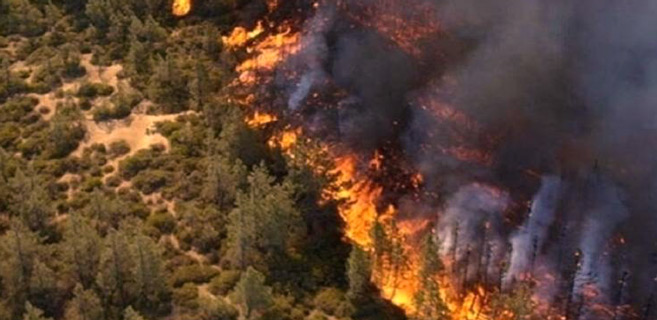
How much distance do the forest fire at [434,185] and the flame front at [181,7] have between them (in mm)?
6463

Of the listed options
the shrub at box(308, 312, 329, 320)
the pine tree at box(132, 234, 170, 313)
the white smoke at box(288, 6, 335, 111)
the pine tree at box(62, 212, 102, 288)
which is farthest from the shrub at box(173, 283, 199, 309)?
the white smoke at box(288, 6, 335, 111)

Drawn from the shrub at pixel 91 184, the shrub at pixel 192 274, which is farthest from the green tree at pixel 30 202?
the shrub at pixel 192 274

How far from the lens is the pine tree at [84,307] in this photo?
194 feet

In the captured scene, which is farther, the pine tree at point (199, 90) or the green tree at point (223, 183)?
the pine tree at point (199, 90)

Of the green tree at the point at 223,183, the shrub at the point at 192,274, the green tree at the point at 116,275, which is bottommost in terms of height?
the green tree at the point at 116,275

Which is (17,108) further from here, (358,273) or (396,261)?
(396,261)

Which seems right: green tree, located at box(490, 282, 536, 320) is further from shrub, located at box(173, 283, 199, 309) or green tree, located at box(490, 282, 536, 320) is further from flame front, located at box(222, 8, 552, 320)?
shrub, located at box(173, 283, 199, 309)

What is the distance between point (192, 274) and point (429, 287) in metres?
16.8

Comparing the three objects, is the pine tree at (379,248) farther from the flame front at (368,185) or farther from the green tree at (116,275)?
the green tree at (116,275)

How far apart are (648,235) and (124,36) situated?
52.9m

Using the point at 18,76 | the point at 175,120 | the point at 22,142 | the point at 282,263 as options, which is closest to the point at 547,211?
the point at 282,263

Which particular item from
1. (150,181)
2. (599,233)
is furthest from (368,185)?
(599,233)

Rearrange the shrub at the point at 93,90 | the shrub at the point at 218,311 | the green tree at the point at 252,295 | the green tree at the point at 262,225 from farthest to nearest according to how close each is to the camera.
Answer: the shrub at the point at 93,90, the green tree at the point at 262,225, the shrub at the point at 218,311, the green tree at the point at 252,295

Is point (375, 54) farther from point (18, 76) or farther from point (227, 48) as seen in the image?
point (18, 76)
